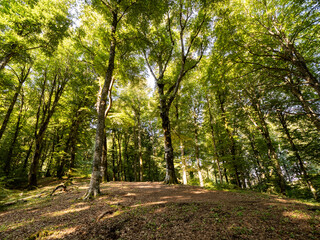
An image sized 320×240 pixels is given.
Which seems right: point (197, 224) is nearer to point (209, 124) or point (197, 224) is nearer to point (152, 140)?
point (209, 124)

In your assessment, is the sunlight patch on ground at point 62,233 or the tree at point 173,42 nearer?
the sunlight patch on ground at point 62,233

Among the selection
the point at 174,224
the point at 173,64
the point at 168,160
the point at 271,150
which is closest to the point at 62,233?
the point at 174,224

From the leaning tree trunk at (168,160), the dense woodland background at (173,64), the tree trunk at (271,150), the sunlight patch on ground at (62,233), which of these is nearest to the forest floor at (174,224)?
the sunlight patch on ground at (62,233)

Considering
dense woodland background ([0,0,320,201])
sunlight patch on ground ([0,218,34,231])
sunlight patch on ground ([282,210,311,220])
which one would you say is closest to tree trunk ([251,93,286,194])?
dense woodland background ([0,0,320,201])

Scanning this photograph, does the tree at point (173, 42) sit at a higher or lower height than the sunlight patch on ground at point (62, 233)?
higher

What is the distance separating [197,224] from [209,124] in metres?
12.8

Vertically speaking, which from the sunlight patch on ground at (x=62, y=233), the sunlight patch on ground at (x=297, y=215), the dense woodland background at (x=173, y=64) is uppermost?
the dense woodland background at (x=173, y=64)

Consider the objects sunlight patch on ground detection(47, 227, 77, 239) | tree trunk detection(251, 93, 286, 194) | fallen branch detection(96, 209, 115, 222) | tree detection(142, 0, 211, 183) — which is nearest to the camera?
sunlight patch on ground detection(47, 227, 77, 239)

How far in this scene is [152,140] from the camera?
2738 centimetres

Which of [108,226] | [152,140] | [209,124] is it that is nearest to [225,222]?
[108,226]

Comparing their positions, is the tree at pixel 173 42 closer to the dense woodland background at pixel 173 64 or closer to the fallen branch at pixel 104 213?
the dense woodland background at pixel 173 64

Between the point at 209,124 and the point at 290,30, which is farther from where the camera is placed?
the point at 209,124

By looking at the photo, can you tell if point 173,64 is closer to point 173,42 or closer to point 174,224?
point 173,42

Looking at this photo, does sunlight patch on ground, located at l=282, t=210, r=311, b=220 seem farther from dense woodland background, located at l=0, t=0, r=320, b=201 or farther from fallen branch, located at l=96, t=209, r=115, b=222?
fallen branch, located at l=96, t=209, r=115, b=222
